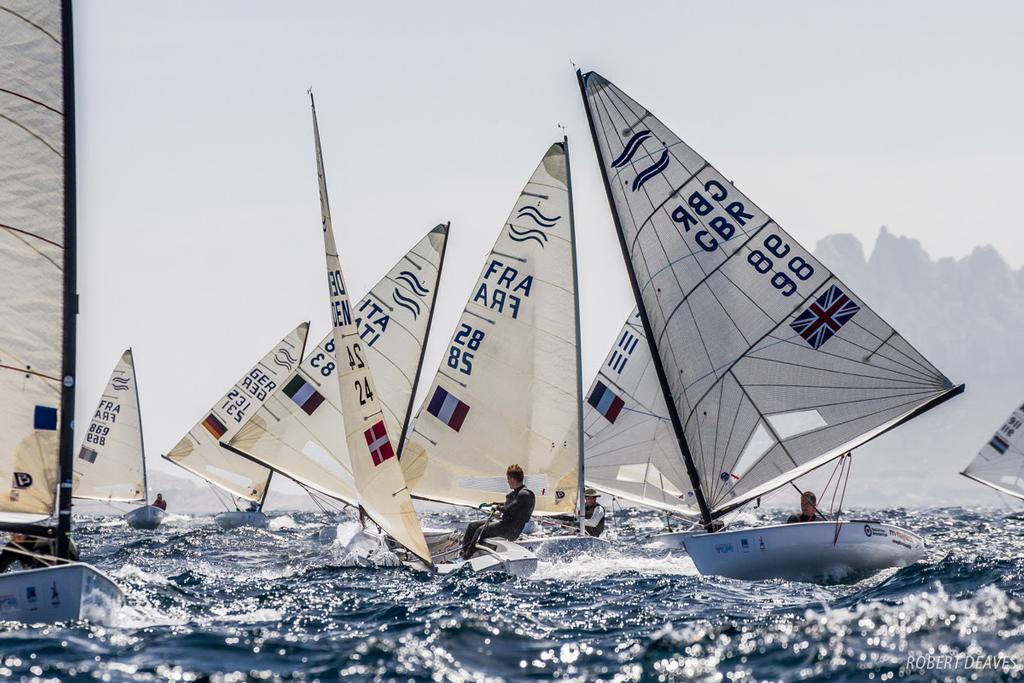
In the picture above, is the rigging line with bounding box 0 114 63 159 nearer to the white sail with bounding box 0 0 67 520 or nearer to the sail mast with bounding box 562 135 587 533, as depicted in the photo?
the white sail with bounding box 0 0 67 520

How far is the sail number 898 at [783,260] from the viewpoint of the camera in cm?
1566

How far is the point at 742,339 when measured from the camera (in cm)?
1584

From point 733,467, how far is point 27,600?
9427mm

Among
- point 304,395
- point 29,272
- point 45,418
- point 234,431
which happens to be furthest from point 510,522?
point 234,431

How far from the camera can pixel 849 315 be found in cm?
1530

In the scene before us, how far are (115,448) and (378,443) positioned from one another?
30.6 metres

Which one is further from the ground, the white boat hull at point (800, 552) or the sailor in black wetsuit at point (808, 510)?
the sailor in black wetsuit at point (808, 510)

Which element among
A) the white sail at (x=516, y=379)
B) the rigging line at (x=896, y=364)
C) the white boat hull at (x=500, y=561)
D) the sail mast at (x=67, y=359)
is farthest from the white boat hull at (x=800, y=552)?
the sail mast at (x=67, y=359)

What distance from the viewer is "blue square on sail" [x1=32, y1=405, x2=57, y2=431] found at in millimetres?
10461

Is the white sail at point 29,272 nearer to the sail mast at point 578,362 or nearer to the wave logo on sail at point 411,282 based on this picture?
the sail mast at point 578,362

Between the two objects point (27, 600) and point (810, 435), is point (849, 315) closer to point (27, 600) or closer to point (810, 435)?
point (810, 435)

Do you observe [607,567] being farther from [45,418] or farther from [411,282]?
[411,282]

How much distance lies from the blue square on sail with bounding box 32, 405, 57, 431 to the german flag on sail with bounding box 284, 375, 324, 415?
1258 cm

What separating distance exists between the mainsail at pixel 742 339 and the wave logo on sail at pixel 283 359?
17.0 m
